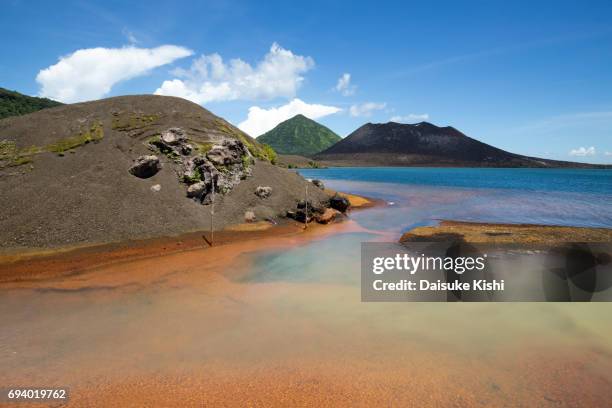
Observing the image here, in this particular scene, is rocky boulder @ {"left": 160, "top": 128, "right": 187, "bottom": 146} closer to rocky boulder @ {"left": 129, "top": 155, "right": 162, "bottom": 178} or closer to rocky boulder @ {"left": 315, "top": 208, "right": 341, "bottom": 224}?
rocky boulder @ {"left": 129, "top": 155, "right": 162, "bottom": 178}

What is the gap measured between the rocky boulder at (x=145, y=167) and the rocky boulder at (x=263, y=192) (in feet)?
32.7

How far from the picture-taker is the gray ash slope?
847 inches

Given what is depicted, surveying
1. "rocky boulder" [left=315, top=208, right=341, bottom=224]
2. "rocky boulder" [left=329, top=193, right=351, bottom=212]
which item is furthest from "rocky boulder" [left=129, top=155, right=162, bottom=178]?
"rocky boulder" [left=329, top=193, right=351, bottom=212]

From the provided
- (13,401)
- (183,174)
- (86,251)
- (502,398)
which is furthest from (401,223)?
(13,401)

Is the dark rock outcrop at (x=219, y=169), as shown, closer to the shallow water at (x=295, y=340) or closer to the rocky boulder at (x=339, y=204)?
the rocky boulder at (x=339, y=204)

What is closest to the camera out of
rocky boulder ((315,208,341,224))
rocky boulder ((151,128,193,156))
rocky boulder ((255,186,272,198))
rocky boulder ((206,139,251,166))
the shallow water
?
the shallow water

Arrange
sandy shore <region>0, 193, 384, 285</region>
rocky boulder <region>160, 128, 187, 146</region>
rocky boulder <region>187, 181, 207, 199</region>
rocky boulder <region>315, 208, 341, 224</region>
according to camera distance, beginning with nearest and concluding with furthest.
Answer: sandy shore <region>0, 193, 384, 285</region>
rocky boulder <region>187, 181, 207, 199</region>
rocky boulder <region>160, 128, 187, 146</region>
rocky boulder <region>315, 208, 341, 224</region>

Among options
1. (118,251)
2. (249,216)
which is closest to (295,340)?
(118,251)

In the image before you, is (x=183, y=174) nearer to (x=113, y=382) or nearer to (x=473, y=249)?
(x=113, y=382)

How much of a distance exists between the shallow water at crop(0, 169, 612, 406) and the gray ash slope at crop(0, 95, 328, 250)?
6.05m

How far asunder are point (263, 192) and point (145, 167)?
1143 centimetres

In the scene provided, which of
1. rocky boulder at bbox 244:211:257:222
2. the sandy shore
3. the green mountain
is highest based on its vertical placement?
the green mountain

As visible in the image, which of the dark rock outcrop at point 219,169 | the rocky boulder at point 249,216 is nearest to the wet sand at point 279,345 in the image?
the rocky boulder at point 249,216

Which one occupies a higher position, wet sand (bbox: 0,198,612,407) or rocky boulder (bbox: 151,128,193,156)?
rocky boulder (bbox: 151,128,193,156)
